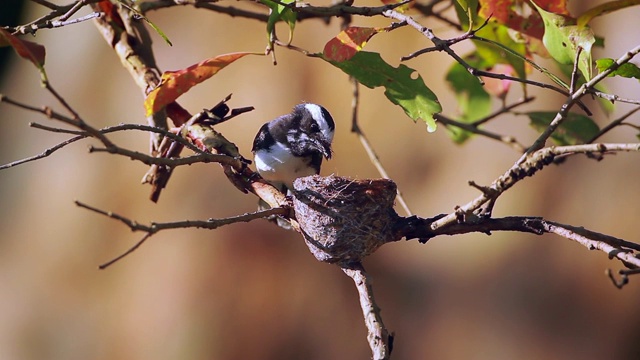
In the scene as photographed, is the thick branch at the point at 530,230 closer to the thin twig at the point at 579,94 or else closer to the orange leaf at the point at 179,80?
the thin twig at the point at 579,94

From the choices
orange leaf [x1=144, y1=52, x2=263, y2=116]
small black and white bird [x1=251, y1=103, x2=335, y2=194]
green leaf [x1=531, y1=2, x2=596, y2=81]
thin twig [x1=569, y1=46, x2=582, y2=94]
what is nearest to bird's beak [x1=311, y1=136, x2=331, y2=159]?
small black and white bird [x1=251, y1=103, x2=335, y2=194]

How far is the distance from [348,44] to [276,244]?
4136mm

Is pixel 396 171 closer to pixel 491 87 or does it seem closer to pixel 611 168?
pixel 611 168

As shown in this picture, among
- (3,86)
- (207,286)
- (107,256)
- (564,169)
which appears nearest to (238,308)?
(207,286)

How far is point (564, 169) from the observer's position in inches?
213

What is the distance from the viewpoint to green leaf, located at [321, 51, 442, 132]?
2.03 meters

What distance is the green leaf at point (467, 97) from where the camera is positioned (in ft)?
10.7

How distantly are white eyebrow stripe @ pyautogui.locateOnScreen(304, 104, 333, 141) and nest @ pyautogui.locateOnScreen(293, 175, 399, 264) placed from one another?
1319 millimetres

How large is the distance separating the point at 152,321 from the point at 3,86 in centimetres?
289

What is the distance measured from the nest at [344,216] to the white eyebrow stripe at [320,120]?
4.33ft

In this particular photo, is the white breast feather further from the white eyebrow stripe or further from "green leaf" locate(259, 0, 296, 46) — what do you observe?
"green leaf" locate(259, 0, 296, 46)

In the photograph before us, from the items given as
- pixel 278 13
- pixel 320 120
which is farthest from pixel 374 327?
pixel 320 120

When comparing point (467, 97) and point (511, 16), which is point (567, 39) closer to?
point (511, 16)

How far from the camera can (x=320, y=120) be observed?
3.72 m
